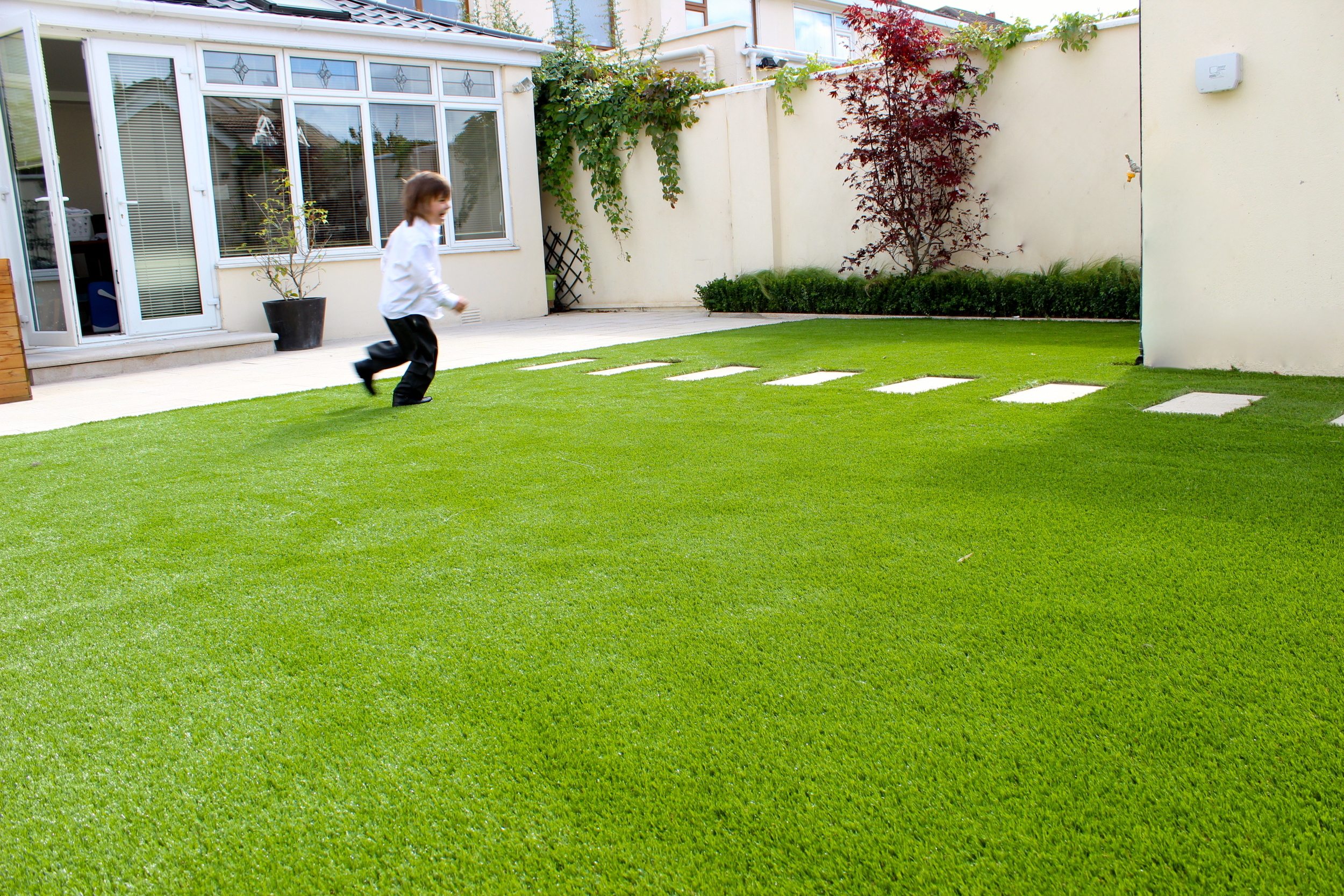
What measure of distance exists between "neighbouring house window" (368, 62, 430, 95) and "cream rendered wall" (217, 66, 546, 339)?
3.67ft

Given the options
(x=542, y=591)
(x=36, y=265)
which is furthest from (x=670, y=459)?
(x=36, y=265)

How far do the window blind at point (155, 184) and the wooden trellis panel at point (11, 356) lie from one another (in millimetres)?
2533

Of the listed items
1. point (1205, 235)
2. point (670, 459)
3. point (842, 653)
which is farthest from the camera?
point (1205, 235)

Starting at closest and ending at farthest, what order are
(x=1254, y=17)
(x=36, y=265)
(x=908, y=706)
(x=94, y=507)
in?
(x=908, y=706) < (x=94, y=507) < (x=1254, y=17) < (x=36, y=265)

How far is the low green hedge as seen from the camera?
27.7 feet

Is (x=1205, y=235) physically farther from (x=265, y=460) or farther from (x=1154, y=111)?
(x=265, y=460)

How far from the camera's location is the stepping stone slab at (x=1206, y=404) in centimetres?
438

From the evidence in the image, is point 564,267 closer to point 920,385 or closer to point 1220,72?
point 920,385

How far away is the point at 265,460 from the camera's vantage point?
430 cm

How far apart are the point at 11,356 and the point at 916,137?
7349 millimetres

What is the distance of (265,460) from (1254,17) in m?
5.07

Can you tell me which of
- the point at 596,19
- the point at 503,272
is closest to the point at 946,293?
the point at 503,272

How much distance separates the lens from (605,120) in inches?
475

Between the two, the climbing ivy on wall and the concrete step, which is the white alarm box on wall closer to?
the climbing ivy on wall
